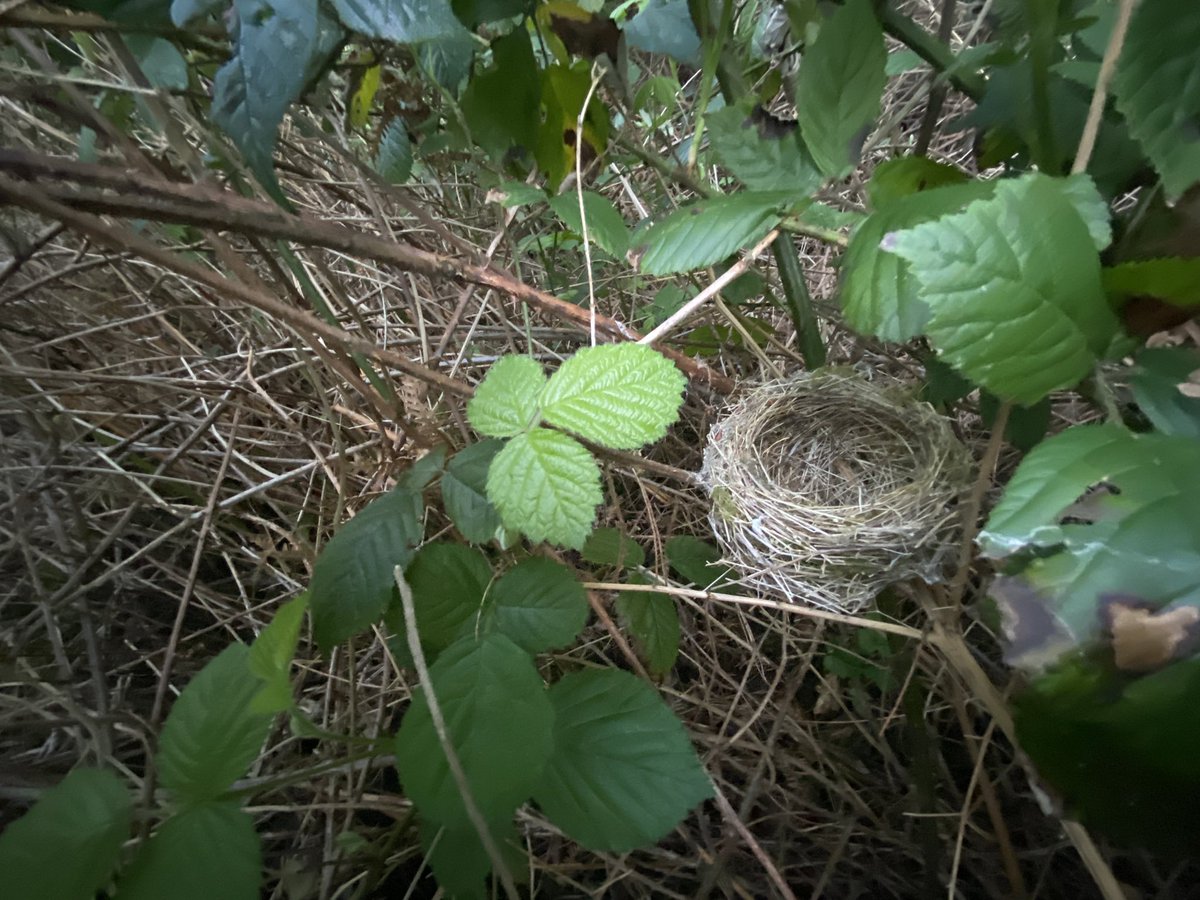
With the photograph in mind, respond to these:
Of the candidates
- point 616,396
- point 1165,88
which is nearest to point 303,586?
point 616,396

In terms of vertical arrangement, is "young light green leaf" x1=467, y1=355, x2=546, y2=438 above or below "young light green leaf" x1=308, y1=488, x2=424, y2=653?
above

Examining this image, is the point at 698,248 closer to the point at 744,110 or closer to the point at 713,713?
the point at 744,110

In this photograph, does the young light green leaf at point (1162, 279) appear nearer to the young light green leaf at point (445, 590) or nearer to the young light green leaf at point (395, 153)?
the young light green leaf at point (445, 590)

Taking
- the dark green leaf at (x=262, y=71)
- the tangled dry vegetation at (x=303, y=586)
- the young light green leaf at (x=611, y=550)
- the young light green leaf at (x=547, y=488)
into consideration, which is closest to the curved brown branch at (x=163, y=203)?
the tangled dry vegetation at (x=303, y=586)

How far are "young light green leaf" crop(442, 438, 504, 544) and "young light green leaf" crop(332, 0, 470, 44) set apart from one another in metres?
0.33

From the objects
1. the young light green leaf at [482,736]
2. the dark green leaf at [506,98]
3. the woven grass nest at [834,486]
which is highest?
the dark green leaf at [506,98]

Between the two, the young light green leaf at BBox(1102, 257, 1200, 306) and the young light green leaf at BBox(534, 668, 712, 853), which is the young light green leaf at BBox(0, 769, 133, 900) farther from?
the young light green leaf at BBox(1102, 257, 1200, 306)

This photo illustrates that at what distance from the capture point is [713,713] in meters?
0.83

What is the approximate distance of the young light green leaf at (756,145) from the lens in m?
0.59

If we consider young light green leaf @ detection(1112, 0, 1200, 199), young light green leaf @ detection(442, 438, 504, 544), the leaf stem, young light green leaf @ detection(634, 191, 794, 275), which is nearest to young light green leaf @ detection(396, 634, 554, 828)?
the leaf stem

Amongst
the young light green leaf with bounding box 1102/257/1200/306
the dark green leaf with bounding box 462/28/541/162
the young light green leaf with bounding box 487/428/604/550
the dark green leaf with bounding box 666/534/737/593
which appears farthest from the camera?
the dark green leaf with bounding box 666/534/737/593

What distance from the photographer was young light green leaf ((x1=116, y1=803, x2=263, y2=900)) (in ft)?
1.54

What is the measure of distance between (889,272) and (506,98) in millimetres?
413

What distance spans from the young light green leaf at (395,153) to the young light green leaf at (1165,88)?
0.71 metres
